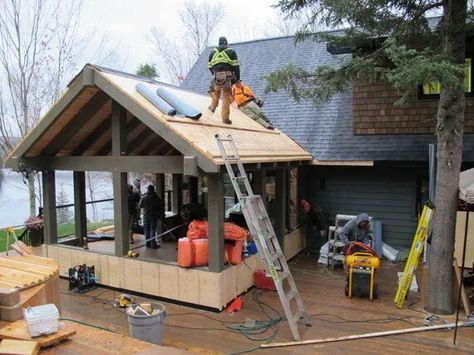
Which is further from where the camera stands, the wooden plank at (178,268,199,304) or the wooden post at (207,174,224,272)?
the wooden plank at (178,268,199,304)

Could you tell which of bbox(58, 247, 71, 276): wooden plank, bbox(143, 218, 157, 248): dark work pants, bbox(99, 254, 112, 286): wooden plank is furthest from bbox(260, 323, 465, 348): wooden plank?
bbox(58, 247, 71, 276): wooden plank

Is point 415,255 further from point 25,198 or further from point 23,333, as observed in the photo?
point 25,198

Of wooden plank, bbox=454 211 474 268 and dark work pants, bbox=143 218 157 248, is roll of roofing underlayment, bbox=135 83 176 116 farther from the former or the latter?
wooden plank, bbox=454 211 474 268

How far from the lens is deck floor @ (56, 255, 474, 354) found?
19.8ft

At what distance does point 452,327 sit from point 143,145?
785 centimetres

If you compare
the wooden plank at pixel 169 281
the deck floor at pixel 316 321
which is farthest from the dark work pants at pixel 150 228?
the wooden plank at pixel 169 281

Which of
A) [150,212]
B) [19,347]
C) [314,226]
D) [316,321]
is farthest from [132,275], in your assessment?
[314,226]

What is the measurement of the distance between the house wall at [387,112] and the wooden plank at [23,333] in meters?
8.49

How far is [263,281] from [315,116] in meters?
5.59

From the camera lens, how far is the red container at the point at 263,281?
853 centimetres

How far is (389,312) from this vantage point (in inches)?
291

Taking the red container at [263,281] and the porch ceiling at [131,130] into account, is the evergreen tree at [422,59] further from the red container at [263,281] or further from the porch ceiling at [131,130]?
the red container at [263,281]

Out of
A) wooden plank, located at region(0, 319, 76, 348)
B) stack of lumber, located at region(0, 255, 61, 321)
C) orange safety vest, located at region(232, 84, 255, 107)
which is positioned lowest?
wooden plank, located at region(0, 319, 76, 348)

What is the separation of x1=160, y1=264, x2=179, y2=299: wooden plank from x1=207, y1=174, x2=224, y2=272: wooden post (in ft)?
2.82
